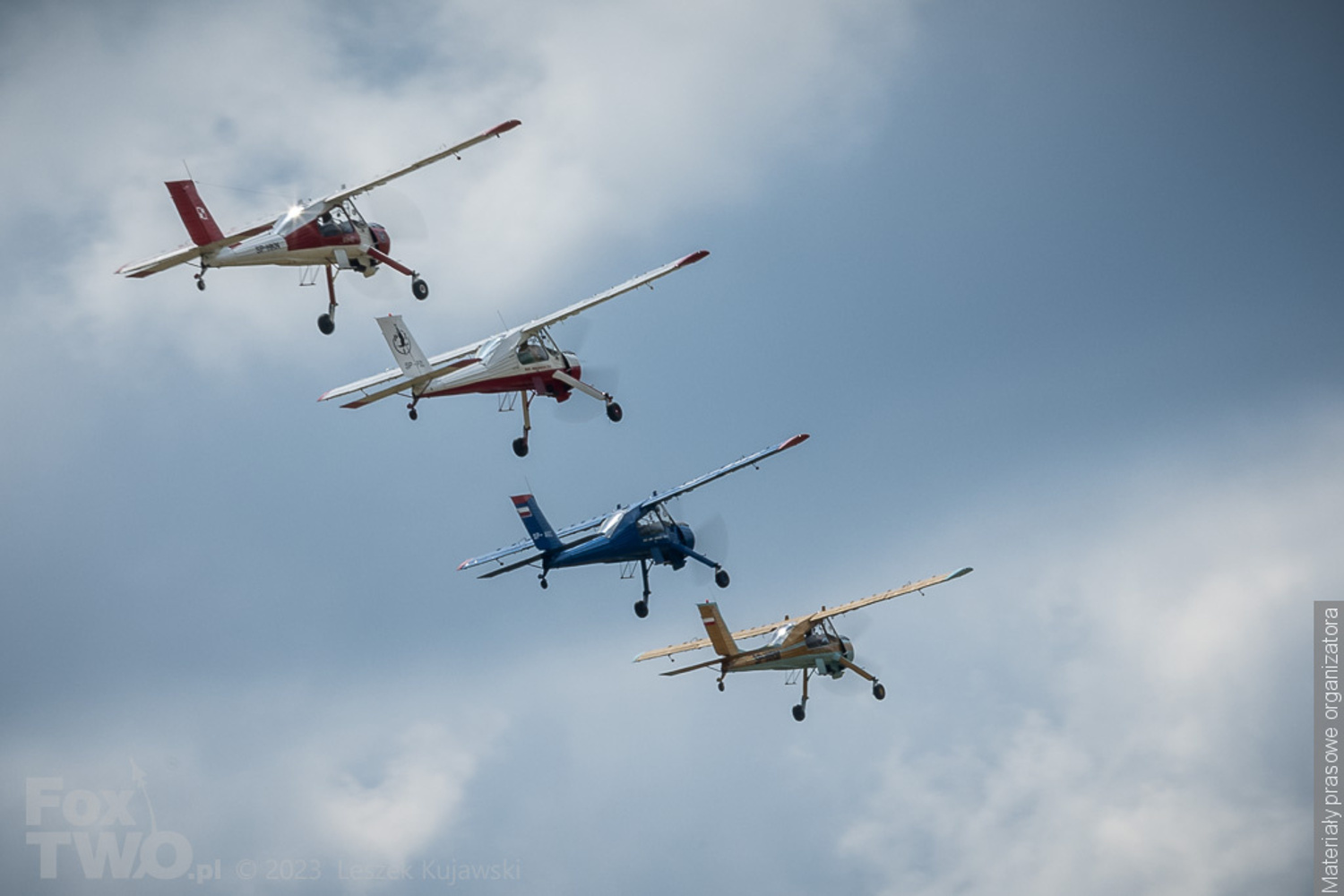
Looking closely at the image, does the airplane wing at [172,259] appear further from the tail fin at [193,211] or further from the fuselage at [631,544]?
the fuselage at [631,544]

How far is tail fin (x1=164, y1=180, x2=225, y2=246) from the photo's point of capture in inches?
1885

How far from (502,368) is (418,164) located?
7156mm

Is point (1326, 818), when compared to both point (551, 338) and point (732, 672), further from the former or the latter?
point (551, 338)

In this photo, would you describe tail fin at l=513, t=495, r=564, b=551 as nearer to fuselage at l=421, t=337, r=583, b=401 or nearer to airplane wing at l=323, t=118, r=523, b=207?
fuselage at l=421, t=337, r=583, b=401

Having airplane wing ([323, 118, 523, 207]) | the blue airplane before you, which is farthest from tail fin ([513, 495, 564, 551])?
airplane wing ([323, 118, 523, 207])

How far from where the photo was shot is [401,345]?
52.8m

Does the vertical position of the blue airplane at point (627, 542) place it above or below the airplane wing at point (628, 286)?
below

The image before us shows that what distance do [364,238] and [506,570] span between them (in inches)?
524

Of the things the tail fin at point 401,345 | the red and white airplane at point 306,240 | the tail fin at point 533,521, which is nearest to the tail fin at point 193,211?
the red and white airplane at point 306,240

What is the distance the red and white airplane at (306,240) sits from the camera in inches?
1895

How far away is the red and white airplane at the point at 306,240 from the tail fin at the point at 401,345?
1098 millimetres

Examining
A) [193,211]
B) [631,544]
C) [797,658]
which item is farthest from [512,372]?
[797,658]

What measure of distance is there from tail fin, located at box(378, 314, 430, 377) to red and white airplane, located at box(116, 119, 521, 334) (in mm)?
1098

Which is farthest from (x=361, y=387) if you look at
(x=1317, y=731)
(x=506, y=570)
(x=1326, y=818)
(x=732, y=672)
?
(x=1326, y=818)
